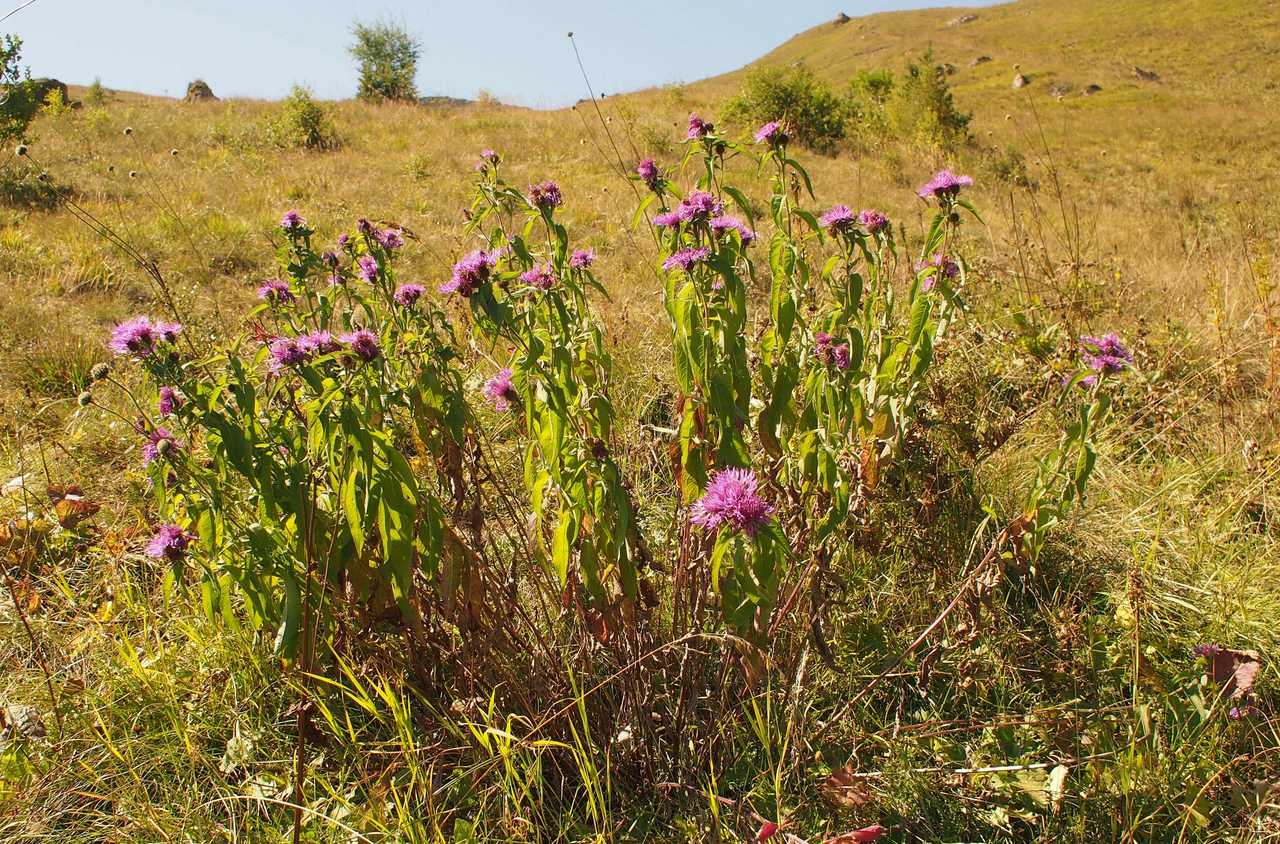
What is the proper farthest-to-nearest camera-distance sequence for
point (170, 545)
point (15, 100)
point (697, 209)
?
point (15, 100) < point (170, 545) < point (697, 209)

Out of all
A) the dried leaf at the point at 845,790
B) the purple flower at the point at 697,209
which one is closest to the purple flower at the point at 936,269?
the purple flower at the point at 697,209

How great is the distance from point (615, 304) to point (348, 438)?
356cm

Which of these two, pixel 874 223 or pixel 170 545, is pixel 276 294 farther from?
pixel 874 223

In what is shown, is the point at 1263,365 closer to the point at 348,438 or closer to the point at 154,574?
the point at 348,438

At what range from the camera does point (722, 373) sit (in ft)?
5.03

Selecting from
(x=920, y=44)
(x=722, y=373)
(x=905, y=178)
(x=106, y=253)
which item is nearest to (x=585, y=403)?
(x=722, y=373)

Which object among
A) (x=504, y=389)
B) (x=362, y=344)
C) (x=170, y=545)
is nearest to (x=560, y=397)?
(x=504, y=389)

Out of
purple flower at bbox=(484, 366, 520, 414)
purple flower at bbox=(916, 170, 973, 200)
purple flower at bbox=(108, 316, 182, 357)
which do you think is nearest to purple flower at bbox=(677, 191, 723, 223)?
purple flower at bbox=(484, 366, 520, 414)

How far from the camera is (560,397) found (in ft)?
4.81

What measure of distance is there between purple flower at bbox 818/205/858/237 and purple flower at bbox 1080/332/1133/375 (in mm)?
581

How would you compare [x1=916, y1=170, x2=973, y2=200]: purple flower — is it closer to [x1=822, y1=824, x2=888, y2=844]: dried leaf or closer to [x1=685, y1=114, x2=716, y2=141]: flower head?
[x1=685, y1=114, x2=716, y2=141]: flower head

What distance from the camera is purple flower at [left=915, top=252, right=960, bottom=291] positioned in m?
1.77

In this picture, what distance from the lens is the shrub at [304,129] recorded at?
11.2 metres

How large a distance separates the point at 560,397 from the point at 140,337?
0.87 meters
